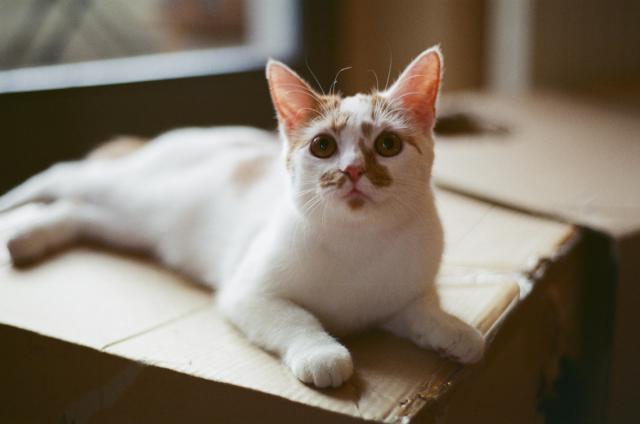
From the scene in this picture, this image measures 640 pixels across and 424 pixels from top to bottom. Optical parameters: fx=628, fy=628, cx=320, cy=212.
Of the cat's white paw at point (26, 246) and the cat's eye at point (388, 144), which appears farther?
the cat's white paw at point (26, 246)

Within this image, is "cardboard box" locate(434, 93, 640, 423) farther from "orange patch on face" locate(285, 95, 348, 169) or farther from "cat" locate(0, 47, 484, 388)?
"orange patch on face" locate(285, 95, 348, 169)

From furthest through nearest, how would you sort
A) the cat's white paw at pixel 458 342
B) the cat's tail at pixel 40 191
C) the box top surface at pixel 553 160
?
the cat's tail at pixel 40 191, the box top surface at pixel 553 160, the cat's white paw at pixel 458 342

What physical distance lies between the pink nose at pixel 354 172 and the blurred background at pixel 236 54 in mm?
653

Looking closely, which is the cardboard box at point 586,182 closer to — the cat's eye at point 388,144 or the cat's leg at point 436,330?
the cat's leg at point 436,330

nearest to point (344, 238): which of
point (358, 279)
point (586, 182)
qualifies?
point (358, 279)

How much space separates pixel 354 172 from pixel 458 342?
27cm

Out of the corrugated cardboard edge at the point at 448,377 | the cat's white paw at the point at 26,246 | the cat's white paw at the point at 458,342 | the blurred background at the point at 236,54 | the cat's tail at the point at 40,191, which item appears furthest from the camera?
the blurred background at the point at 236,54

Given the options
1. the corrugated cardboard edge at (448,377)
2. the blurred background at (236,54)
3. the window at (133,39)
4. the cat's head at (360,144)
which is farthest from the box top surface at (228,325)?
the window at (133,39)

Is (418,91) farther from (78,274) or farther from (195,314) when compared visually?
(78,274)

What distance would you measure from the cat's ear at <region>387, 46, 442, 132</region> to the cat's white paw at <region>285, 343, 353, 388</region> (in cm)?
36

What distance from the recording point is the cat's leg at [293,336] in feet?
2.59

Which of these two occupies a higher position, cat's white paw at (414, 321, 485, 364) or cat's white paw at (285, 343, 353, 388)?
cat's white paw at (285, 343, 353, 388)

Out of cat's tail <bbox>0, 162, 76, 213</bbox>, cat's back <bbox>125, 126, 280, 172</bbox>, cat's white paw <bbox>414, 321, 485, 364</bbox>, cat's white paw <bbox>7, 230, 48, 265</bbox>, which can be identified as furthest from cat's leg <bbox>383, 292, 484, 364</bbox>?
cat's tail <bbox>0, 162, 76, 213</bbox>

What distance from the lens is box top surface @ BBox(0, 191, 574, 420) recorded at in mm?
811
